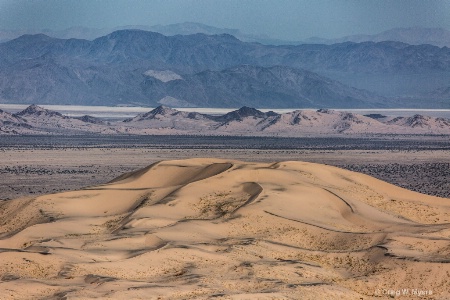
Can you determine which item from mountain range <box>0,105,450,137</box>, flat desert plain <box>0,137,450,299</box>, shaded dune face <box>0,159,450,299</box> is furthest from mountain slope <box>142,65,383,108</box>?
flat desert plain <box>0,137,450,299</box>

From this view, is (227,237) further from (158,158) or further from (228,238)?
(158,158)

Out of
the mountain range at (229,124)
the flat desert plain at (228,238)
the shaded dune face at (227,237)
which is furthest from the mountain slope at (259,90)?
the flat desert plain at (228,238)

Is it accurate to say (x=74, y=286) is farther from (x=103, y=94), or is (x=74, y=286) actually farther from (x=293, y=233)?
(x=103, y=94)

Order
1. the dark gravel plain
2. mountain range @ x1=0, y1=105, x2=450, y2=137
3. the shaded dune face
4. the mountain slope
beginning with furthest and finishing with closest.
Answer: the mountain slope → mountain range @ x1=0, y1=105, x2=450, y2=137 → the dark gravel plain → the shaded dune face

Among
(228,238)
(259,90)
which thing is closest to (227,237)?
(228,238)

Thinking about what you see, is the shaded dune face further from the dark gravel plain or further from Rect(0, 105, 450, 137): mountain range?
Rect(0, 105, 450, 137): mountain range

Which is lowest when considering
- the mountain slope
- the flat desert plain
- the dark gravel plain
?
the mountain slope
